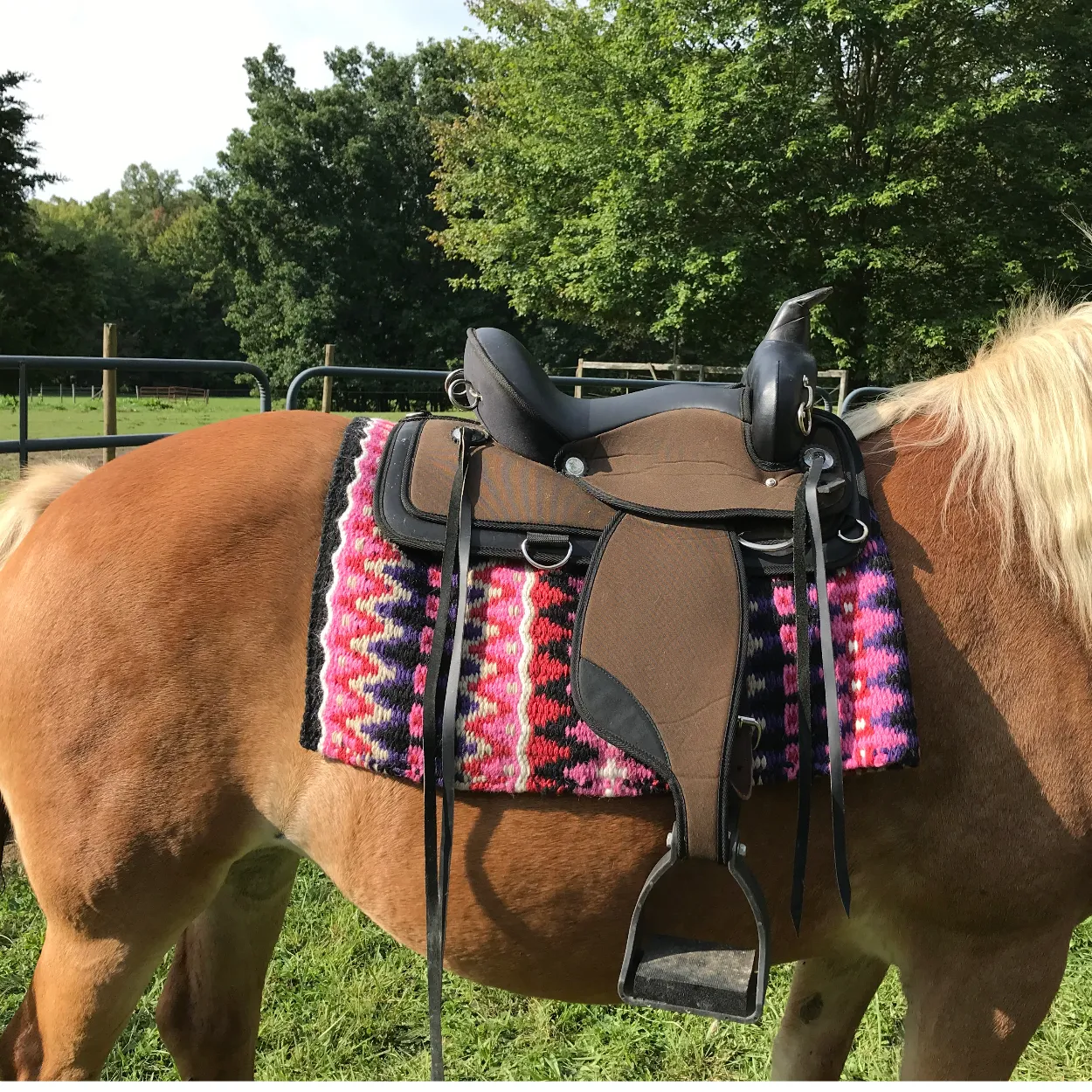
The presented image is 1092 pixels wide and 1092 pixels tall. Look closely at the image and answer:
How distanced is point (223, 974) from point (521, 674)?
41.6 inches

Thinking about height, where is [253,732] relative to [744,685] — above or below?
below

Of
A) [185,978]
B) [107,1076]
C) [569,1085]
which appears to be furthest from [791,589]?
[107,1076]

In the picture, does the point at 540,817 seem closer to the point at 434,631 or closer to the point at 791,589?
the point at 434,631

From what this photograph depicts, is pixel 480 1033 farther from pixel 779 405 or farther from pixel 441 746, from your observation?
pixel 779 405

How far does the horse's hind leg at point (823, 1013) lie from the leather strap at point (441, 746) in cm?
75

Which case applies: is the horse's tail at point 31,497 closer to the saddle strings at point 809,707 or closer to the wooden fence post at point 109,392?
the saddle strings at point 809,707

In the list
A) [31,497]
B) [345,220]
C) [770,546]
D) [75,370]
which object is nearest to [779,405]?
[770,546]

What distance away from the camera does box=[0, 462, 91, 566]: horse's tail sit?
5.14ft

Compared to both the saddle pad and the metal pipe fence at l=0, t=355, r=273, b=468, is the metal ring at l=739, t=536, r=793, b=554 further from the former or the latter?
the metal pipe fence at l=0, t=355, r=273, b=468

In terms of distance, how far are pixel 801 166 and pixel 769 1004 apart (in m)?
15.3

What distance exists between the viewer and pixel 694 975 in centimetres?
121

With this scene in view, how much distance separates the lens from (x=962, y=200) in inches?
557

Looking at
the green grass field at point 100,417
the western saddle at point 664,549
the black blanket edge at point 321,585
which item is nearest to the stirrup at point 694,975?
the western saddle at point 664,549

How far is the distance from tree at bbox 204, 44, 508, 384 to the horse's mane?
1088 inches
